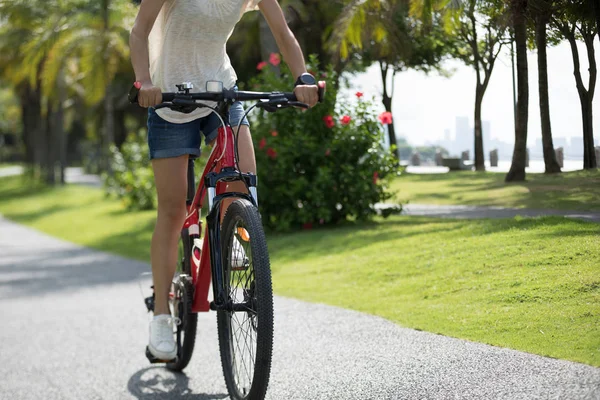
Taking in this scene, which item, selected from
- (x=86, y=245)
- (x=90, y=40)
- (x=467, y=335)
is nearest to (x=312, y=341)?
(x=467, y=335)

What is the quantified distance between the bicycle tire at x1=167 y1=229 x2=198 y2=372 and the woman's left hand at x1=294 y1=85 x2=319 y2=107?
3.70 feet

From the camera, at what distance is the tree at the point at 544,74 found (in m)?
4.61

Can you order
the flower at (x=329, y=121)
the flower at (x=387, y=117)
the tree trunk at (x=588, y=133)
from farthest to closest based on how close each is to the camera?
the flower at (x=329, y=121)
the flower at (x=387, y=117)
the tree trunk at (x=588, y=133)

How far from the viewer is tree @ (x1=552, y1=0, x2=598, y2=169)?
434 centimetres

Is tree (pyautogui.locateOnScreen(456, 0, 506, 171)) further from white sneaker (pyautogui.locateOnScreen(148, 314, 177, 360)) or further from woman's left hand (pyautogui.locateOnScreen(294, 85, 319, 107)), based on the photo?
white sneaker (pyautogui.locateOnScreen(148, 314, 177, 360))

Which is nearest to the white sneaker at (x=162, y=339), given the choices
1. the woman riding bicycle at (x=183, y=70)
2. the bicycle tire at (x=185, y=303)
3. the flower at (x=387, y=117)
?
the woman riding bicycle at (x=183, y=70)

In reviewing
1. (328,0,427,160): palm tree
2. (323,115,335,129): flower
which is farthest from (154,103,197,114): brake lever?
(323,115,335,129): flower

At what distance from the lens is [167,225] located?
4.73 m

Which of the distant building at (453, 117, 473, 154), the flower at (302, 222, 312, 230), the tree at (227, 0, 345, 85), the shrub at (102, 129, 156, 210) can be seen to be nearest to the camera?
the distant building at (453, 117, 473, 154)

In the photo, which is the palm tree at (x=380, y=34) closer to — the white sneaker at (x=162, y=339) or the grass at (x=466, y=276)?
the grass at (x=466, y=276)

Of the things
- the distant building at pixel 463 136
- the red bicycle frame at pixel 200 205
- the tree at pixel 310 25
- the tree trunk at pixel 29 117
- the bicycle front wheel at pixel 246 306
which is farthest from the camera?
the tree trunk at pixel 29 117

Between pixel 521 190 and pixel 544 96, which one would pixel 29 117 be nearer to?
pixel 521 190

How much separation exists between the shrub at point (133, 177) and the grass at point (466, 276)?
1065cm

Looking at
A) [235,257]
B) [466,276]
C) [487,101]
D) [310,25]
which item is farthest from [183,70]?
[310,25]
